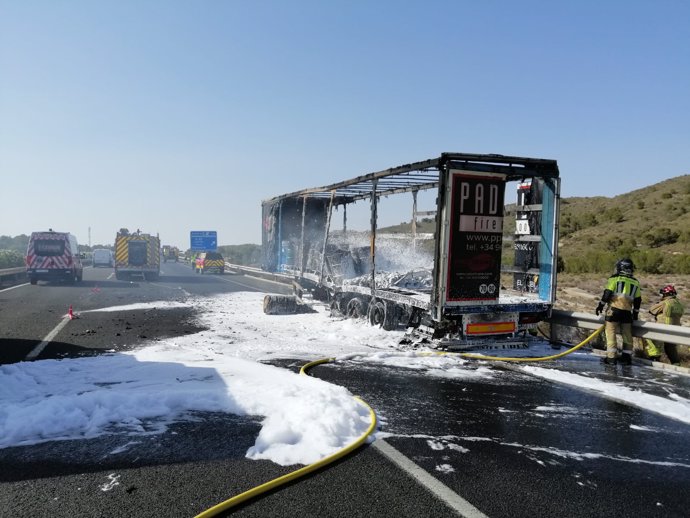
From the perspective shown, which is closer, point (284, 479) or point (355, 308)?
point (284, 479)

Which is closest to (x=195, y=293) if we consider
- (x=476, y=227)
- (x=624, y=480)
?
(x=476, y=227)

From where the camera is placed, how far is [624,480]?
379 cm

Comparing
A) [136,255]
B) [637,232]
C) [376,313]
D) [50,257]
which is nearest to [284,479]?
[376,313]

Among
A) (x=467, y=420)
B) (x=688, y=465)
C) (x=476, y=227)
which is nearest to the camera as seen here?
(x=688, y=465)

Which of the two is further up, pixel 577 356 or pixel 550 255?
pixel 550 255

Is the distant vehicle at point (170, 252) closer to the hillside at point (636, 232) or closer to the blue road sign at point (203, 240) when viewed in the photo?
the blue road sign at point (203, 240)

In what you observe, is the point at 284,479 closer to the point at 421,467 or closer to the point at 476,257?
the point at 421,467

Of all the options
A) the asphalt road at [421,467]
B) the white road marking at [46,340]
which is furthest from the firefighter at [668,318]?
the white road marking at [46,340]

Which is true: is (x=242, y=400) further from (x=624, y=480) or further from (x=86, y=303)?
(x=86, y=303)

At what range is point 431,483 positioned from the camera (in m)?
3.61

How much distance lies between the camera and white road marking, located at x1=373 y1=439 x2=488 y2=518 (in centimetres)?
324

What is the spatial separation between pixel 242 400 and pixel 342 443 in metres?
1.57

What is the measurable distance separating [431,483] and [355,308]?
336 inches

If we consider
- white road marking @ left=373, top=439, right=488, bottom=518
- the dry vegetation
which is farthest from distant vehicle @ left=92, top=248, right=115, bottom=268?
white road marking @ left=373, top=439, right=488, bottom=518
